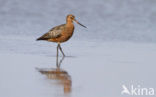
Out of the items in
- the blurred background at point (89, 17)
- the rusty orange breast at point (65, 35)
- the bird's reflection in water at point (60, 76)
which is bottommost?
the bird's reflection in water at point (60, 76)

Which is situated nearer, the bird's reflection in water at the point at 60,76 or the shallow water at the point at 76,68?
the shallow water at the point at 76,68

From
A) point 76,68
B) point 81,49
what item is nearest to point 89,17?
point 81,49

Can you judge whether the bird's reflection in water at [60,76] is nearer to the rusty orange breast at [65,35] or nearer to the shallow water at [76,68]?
the shallow water at [76,68]

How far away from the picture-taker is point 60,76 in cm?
943

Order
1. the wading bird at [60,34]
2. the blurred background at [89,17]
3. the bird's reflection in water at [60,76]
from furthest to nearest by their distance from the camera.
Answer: the blurred background at [89,17], the wading bird at [60,34], the bird's reflection in water at [60,76]

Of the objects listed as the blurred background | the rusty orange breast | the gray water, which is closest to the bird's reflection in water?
the gray water

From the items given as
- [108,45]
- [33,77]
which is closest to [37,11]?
[108,45]

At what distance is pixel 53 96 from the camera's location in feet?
26.2

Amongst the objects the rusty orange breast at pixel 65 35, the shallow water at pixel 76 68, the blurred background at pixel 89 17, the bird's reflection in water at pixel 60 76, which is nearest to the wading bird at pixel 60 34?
the rusty orange breast at pixel 65 35

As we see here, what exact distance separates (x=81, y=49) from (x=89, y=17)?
206 inches

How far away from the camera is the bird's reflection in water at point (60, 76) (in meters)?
8.69

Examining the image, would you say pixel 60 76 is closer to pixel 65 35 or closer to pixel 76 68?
pixel 76 68

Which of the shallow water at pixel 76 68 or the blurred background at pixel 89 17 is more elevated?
the blurred background at pixel 89 17

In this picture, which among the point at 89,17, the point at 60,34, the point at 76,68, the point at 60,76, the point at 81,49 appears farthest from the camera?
the point at 89,17
